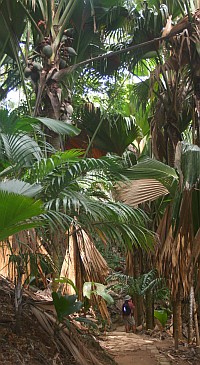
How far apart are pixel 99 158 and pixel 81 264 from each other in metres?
1.68

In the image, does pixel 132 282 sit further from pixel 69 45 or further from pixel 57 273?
pixel 69 45

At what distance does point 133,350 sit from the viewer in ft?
19.8

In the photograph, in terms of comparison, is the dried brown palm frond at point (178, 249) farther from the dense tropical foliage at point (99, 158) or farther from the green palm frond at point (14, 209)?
the green palm frond at point (14, 209)

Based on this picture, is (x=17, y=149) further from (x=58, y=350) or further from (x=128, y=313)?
(x=128, y=313)

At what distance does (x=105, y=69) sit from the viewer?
307 inches

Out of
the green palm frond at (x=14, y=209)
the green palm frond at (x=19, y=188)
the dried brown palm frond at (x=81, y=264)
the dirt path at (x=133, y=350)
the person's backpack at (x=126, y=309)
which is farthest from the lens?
the person's backpack at (x=126, y=309)

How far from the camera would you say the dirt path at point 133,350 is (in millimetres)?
5552

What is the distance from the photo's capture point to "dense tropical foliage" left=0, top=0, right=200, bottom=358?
13.1 feet

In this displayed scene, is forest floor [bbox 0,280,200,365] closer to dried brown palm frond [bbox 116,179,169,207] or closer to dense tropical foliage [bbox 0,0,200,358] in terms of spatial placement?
dense tropical foliage [bbox 0,0,200,358]

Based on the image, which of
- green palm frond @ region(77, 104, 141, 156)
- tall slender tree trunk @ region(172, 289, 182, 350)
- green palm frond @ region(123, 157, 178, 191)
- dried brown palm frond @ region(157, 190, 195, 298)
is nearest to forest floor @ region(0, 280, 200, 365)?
tall slender tree trunk @ region(172, 289, 182, 350)

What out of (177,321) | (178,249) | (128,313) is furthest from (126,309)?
(178,249)

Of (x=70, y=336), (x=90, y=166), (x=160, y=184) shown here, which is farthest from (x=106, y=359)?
(x=90, y=166)

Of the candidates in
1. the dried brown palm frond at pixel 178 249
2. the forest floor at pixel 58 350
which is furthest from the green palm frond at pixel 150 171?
the forest floor at pixel 58 350

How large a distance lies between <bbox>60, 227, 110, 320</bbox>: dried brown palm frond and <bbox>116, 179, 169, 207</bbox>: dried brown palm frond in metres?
0.69
